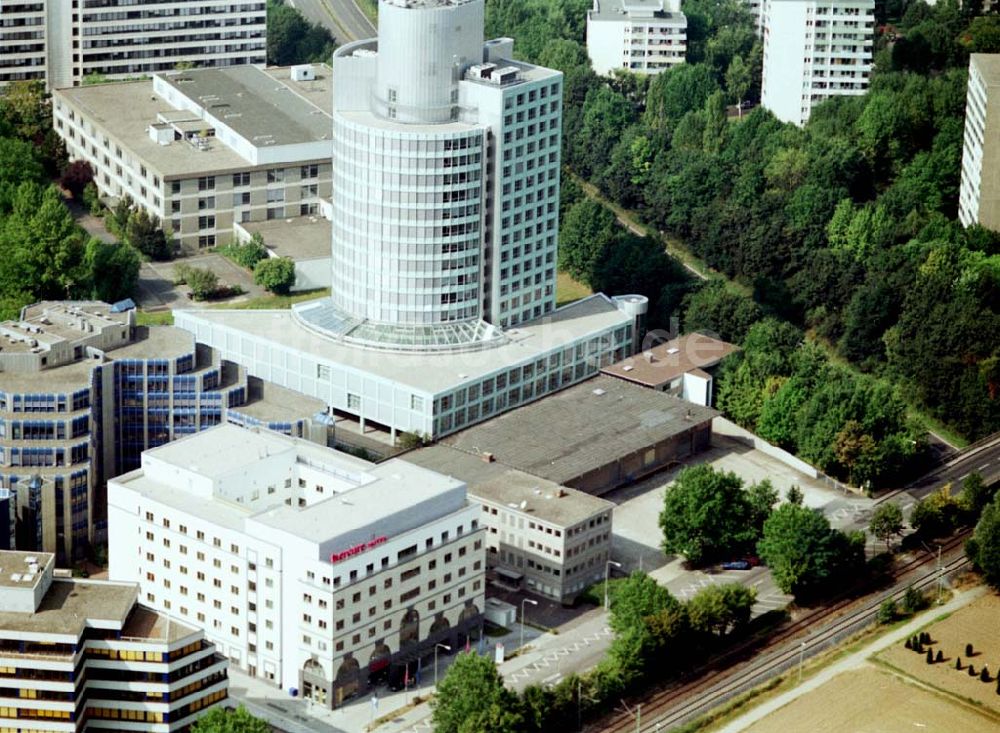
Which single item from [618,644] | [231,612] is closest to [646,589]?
[618,644]

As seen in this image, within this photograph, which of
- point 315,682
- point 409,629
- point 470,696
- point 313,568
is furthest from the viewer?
point 409,629

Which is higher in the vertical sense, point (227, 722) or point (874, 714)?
point (227, 722)

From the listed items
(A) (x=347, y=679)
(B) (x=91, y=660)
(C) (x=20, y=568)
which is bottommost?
(A) (x=347, y=679)

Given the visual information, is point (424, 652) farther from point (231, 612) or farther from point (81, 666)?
point (81, 666)

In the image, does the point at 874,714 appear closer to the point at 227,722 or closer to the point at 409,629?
the point at 409,629

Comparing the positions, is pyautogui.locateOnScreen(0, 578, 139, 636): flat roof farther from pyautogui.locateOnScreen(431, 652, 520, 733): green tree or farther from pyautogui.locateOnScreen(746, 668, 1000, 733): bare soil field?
pyautogui.locateOnScreen(746, 668, 1000, 733): bare soil field

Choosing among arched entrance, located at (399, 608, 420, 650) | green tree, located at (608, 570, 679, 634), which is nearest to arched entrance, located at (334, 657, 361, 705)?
arched entrance, located at (399, 608, 420, 650)

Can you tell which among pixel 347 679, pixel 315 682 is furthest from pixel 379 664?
pixel 315 682
